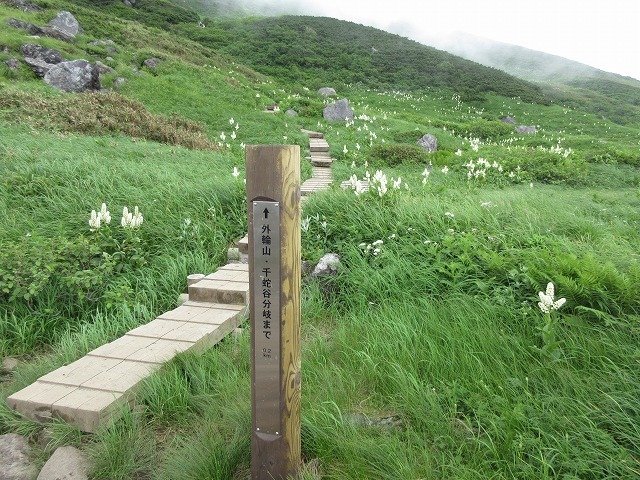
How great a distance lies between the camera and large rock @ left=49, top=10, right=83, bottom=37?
21516mm

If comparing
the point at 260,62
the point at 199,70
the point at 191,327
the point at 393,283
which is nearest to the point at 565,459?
the point at 393,283

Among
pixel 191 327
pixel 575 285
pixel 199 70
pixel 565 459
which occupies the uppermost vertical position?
pixel 199 70

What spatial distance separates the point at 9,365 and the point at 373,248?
3999 millimetres

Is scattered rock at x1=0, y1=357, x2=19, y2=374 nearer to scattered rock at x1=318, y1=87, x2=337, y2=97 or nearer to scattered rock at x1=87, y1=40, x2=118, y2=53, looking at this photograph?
scattered rock at x1=87, y1=40, x2=118, y2=53

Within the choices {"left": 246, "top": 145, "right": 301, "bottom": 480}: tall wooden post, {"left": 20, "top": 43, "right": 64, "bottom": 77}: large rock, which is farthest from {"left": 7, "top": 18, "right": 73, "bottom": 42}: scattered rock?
{"left": 246, "top": 145, "right": 301, "bottom": 480}: tall wooden post

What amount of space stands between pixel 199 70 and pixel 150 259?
18758 mm

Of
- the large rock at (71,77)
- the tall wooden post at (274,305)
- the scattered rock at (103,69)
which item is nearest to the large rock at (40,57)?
the large rock at (71,77)

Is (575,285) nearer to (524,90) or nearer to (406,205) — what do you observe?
(406,205)

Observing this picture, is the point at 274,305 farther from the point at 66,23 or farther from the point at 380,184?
the point at 66,23

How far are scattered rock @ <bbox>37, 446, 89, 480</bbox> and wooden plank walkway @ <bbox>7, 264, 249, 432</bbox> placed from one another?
6.8 inches

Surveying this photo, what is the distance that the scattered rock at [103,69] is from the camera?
1764 cm

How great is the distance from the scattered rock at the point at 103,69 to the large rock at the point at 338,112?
9.39m

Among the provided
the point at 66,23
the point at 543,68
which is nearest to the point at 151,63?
the point at 66,23

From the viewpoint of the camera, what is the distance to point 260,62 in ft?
132
